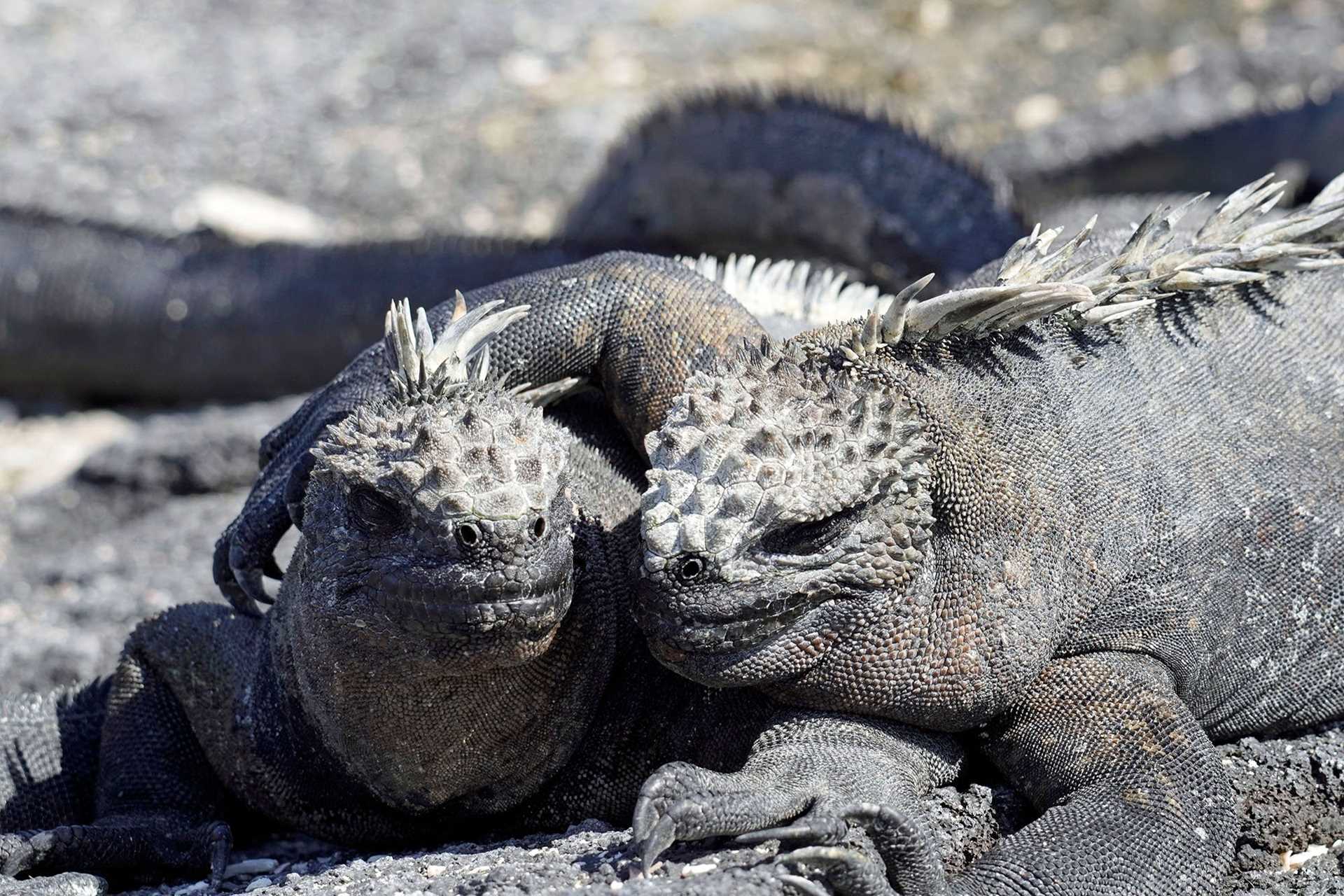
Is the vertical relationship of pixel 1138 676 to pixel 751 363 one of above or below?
below

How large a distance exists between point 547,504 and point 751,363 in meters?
0.52

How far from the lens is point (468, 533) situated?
2904mm

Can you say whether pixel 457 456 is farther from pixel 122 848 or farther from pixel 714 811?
pixel 122 848

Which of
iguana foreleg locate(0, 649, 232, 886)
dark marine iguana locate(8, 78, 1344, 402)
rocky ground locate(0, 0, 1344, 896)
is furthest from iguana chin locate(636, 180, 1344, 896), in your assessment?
rocky ground locate(0, 0, 1344, 896)

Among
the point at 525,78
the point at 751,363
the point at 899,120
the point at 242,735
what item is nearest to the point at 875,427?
the point at 751,363

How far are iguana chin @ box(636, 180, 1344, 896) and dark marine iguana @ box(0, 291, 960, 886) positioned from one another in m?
0.19

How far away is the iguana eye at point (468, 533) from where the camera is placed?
290 centimetres

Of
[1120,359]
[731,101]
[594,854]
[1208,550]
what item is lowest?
[594,854]

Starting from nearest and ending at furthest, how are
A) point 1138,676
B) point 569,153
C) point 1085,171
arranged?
point 1138,676 < point 1085,171 < point 569,153

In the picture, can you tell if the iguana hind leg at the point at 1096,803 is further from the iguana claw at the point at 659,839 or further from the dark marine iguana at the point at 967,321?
the iguana claw at the point at 659,839

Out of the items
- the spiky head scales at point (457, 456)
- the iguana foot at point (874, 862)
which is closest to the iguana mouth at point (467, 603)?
the spiky head scales at point (457, 456)

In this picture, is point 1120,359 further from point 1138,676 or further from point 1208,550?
point 1138,676

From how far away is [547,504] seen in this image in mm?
3002

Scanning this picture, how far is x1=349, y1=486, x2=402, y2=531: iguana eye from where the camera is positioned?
10.1 ft
